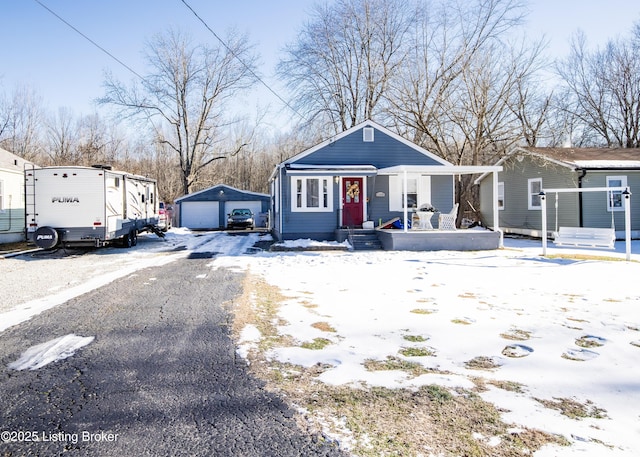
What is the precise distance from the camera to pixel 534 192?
19.5m

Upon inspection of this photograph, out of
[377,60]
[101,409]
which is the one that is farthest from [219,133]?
[101,409]

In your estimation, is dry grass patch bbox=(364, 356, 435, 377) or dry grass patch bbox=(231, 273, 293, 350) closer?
dry grass patch bbox=(364, 356, 435, 377)

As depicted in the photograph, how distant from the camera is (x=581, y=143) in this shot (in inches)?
1238

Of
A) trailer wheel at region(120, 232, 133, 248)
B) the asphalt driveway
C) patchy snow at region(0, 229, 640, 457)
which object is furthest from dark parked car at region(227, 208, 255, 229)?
the asphalt driveway

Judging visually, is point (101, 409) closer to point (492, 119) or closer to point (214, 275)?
point (214, 275)

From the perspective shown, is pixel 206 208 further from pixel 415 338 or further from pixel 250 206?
pixel 415 338

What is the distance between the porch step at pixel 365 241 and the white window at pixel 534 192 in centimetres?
868

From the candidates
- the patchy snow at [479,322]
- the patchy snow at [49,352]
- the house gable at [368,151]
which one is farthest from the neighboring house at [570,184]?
the patchy snow at [49,352]

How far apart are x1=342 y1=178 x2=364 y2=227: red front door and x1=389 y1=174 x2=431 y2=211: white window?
128cm

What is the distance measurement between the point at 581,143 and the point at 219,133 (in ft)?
98.1

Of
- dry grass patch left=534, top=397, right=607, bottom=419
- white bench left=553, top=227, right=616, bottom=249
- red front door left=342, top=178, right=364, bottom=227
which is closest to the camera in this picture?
dry grass patch left=534, top=397, right=607, bottom=419

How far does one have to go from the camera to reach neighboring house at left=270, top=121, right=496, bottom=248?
16219 mm

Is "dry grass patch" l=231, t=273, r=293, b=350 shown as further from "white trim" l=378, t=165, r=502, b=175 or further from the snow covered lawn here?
"white trim" l=378, t=165, r=502, b=175

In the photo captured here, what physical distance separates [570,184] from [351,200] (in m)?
9.09
